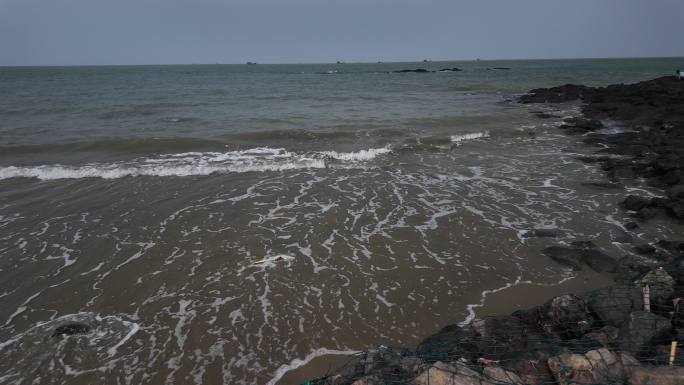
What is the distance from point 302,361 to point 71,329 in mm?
3453

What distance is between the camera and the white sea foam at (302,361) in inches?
184

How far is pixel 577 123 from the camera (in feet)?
67.8

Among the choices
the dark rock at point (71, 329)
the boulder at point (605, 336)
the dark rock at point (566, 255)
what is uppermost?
the boulder at point (605, 336)

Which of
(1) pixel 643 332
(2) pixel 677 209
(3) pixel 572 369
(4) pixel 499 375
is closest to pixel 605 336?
(1) pixel 643 332

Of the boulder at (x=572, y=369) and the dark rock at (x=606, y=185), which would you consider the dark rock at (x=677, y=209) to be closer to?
the dark rock at (x=606, y=185)

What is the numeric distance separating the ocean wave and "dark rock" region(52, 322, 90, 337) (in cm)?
788

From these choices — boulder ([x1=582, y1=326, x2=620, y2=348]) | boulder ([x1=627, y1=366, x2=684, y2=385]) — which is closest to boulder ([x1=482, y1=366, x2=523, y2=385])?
boulder ([x1=627, y1=366, x2=684, y2=385])

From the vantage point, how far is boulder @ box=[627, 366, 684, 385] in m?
3.06

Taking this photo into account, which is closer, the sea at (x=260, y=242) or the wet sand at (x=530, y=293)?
the sea at (x=260, y=242)

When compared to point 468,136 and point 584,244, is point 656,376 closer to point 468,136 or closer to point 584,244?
point 584,244

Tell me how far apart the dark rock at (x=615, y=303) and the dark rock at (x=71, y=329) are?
6883 mm

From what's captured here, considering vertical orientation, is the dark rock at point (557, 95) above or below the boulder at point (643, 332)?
above

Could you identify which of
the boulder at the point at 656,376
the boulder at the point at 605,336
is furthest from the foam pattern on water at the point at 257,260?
the boulder at the point at 656,376

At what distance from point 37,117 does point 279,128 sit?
16.0 meters
